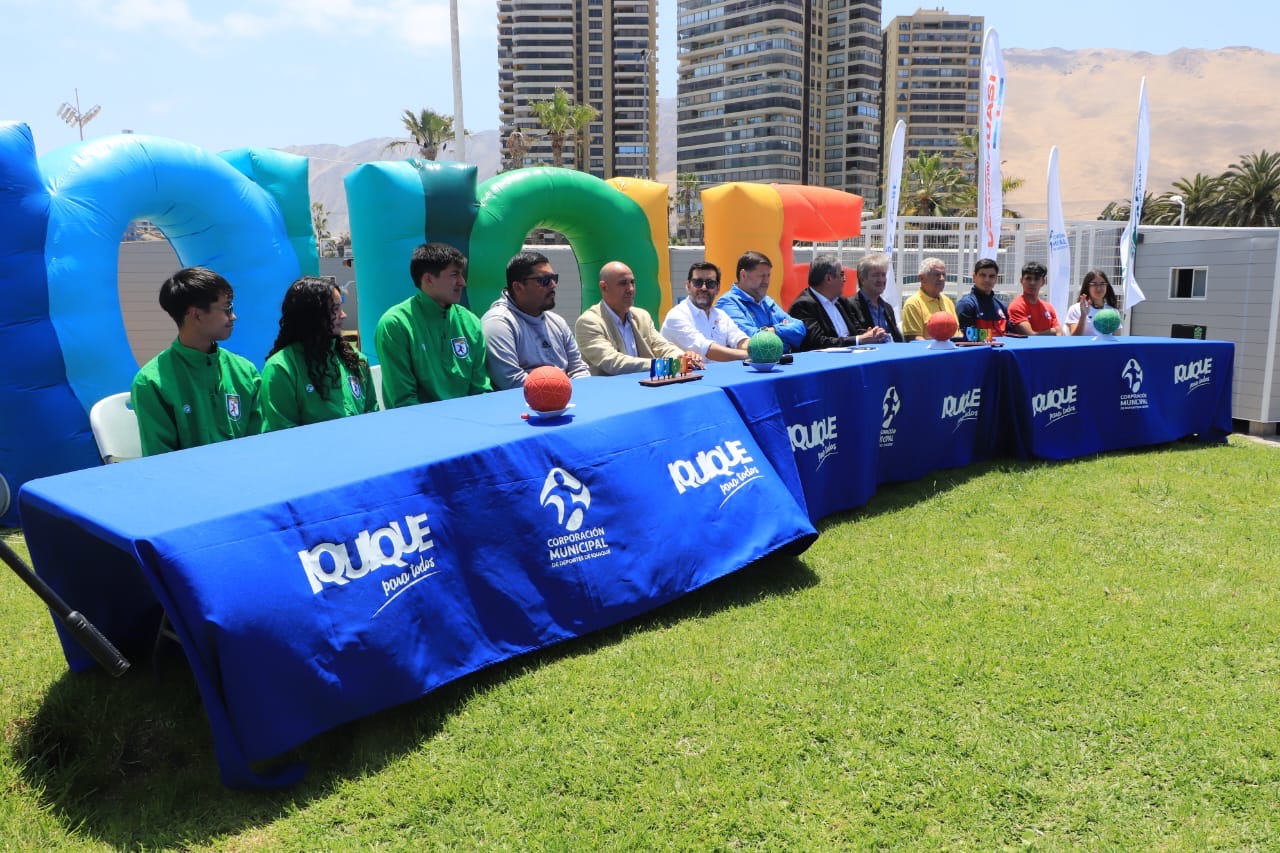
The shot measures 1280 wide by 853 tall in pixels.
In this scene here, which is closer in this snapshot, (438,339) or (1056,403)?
(438,339)

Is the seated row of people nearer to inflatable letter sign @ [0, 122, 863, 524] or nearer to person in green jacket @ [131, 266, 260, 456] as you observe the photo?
person in green jacket @ [131, 266, 260, 456]

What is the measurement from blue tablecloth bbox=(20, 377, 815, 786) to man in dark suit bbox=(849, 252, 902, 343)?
10.5ft

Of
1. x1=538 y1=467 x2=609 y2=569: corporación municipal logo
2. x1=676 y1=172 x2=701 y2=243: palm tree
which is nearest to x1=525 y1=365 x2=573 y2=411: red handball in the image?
x1=538 y1=467 x2=609 y2=569: corporación municipal logo

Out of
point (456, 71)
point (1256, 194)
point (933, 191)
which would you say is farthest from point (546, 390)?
point (933, 191)

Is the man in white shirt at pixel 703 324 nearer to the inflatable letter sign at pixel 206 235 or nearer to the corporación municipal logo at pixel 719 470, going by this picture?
the corporación municipal logo at pixel 719 470

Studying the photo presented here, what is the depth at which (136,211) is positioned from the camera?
6770 millimetres

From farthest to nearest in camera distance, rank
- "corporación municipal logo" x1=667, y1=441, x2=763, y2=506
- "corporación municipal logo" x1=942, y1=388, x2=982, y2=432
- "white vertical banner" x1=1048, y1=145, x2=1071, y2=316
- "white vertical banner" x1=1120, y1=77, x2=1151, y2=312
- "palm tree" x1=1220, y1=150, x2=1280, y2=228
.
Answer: "palm tree" x1=1220, y1=150, x2=1280, y2=228 → "white vertical banner" x1=1120, y1=77, x2=1151, y2=312 → "white vertical banner" x1=1048, y1=145, x2=1071, y2=316 → "corporación municipal logo" x1=942, y1=388, x2=982, y2=432 → "corporación municipal logo" x1=667, y1=441, x2=763, y2=506

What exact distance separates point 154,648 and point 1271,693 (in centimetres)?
363

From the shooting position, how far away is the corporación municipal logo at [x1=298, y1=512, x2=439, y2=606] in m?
2.29

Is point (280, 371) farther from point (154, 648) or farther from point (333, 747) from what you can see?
point (333, 747)

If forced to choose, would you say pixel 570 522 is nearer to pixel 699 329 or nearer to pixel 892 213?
pixel 699 329

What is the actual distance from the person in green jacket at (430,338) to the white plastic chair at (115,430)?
1210 mm

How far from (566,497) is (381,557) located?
726 millimetres

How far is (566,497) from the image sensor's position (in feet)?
9.65
